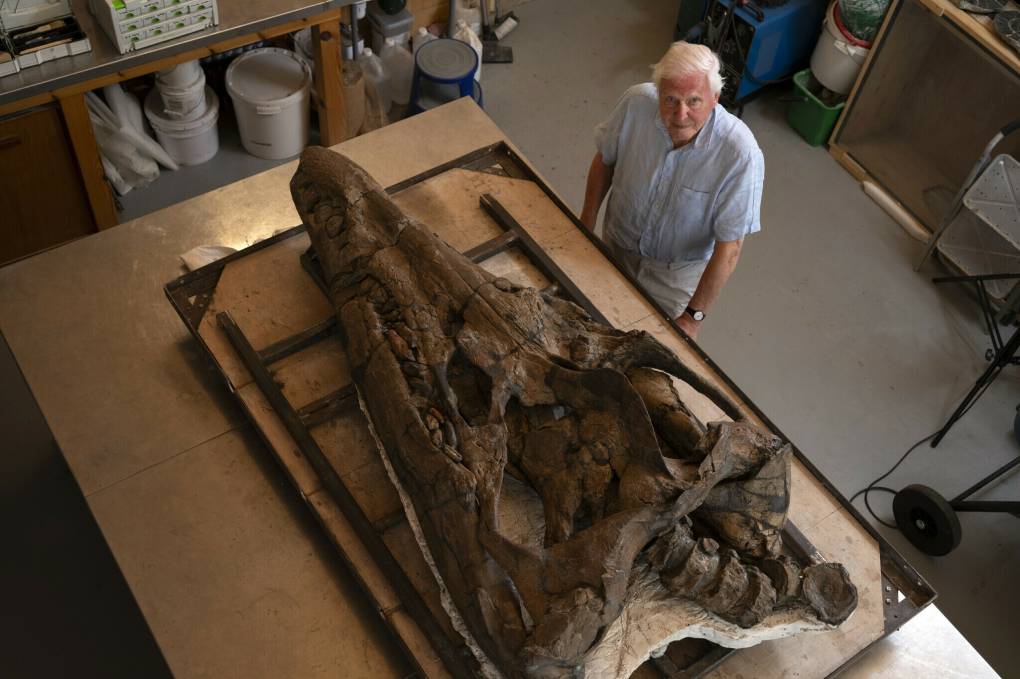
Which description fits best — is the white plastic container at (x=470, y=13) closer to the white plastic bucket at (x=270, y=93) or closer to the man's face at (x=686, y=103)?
the white plastic bucket at (x=270, y=93)

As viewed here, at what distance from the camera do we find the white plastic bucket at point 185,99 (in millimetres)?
5195

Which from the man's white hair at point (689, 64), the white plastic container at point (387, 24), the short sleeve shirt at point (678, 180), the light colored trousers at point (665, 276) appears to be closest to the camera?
the man's white hair at point (689, 64)

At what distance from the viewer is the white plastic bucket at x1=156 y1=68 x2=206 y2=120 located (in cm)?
520

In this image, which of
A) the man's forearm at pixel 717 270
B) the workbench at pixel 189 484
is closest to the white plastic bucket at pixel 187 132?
the workbench at pixel 189 484

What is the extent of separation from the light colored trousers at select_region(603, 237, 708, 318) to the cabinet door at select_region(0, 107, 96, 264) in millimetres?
2495

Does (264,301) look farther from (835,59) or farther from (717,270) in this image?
(835,59)

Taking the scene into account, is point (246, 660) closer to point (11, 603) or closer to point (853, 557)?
point (11, 603)

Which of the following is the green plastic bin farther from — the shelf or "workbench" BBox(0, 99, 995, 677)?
the shelf

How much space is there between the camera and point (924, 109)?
Result: 234 inches

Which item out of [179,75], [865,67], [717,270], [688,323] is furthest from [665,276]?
[179,75]

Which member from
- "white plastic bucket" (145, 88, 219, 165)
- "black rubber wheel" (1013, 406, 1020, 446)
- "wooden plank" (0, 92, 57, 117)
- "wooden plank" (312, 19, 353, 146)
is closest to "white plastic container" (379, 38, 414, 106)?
"wooden plank" (312, 19, 353, 146)

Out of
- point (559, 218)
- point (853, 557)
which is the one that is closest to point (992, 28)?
point (559, 218)

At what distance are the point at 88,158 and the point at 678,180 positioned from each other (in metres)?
2.71

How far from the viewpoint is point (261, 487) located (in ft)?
11.4
